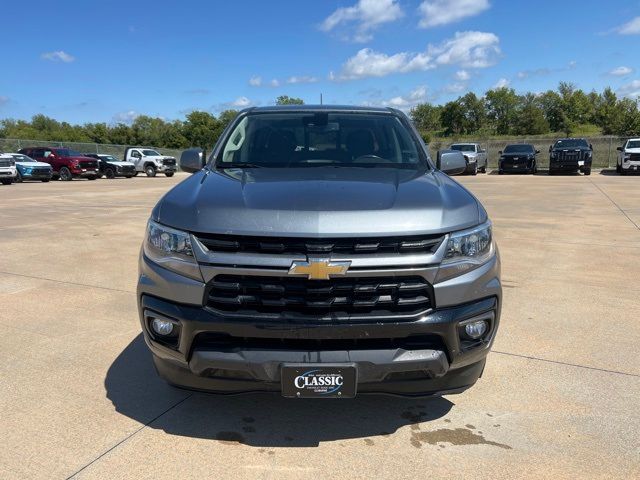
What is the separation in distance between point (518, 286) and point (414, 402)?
2.97m

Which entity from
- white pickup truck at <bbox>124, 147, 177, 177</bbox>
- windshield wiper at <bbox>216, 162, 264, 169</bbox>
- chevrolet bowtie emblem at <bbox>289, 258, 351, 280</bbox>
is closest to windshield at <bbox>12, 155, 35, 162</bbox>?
white pickup truck at <bbox>124, 147, 177, 177</bbox>

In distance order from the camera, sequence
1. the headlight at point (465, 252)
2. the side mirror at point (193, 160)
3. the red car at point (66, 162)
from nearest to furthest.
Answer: the headlight at point (465, 252), the side mirror at point (193, 160), the red car at point (66, 162)

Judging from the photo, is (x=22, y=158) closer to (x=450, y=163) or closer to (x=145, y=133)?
(x=450, y=163)

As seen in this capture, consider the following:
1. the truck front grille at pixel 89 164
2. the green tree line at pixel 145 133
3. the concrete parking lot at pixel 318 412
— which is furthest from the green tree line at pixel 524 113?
the concrete parking lot at pixel 318 412

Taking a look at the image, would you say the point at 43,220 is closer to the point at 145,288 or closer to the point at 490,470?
the point at 145,288

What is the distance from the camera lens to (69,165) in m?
27.5

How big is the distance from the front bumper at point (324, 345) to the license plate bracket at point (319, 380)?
32 mm

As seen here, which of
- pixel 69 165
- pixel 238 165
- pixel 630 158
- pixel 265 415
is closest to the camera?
pixel 265 415

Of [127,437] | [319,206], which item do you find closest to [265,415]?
[127,437]

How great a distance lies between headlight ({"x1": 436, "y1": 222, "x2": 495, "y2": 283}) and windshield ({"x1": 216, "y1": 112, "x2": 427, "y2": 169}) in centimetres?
108

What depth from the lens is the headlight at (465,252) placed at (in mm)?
2459

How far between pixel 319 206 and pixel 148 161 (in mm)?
32483

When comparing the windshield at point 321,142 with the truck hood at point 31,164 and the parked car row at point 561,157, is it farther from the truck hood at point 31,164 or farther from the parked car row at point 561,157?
the truck hood at point 31,164

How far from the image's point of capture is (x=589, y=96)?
8244 centimetres
